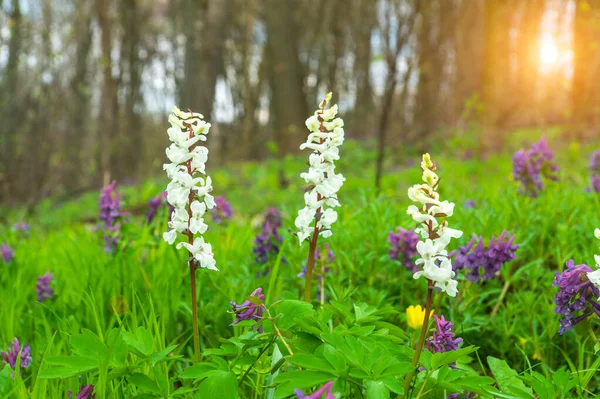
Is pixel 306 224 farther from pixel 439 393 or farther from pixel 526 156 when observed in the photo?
pixel 526 156

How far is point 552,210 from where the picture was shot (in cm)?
296

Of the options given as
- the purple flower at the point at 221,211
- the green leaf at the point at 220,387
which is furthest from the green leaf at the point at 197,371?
the purple flower at the point at 221,211

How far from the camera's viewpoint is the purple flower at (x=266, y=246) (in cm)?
261

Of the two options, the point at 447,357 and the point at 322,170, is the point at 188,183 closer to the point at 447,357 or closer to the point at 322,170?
the point at 322,170

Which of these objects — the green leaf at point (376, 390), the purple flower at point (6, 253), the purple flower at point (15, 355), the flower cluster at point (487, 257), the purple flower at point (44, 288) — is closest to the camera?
the green leaf at point (376, 390)

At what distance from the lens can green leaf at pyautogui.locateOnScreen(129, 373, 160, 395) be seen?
1327 mm

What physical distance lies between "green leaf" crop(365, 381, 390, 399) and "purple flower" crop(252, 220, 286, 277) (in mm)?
1479

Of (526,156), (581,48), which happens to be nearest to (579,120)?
(581,48)

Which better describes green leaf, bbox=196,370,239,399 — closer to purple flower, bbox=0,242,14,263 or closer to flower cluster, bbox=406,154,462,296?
flower cluster, bbox=406,154,462,296

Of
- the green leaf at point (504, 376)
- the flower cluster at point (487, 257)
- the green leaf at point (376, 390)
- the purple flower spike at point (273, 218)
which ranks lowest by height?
the green leaf at point (504, 376)

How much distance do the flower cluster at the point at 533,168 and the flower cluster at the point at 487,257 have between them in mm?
1349

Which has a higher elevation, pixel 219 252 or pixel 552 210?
pixel 552 210

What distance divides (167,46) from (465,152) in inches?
787

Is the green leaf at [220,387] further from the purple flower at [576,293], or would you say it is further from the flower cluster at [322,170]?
the purple flower at [576,293]
